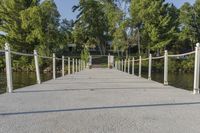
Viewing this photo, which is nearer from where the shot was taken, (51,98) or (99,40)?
(51,98)

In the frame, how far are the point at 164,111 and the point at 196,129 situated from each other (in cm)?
101

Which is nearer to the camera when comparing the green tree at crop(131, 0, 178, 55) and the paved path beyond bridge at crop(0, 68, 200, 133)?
the paved path beyond bridge at crop(0, 68, 200, 133)

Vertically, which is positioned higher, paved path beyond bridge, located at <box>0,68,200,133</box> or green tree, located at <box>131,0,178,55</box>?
green tree, located at <box>131,0,178,55</box>

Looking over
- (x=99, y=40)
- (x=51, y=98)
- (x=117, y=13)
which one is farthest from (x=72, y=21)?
(x=51, y=98)

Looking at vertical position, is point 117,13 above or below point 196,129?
above

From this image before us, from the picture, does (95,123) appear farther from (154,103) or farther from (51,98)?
(51,98)

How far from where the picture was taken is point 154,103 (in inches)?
205

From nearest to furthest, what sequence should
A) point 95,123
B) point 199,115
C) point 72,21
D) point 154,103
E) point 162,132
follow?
1. point 162,132
2. point 95,123
3. point 199,115
4. point 154,103
5. point 72,21

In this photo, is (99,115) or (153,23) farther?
(153,23)

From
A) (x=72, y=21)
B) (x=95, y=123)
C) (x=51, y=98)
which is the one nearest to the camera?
(x=95, y=123)

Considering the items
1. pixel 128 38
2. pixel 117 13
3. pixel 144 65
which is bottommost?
pixel 144 65

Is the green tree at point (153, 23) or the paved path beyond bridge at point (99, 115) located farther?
the green tree at point (153, 23)

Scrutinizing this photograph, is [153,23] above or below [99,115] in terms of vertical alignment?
above

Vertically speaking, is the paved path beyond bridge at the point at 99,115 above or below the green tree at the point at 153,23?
below
